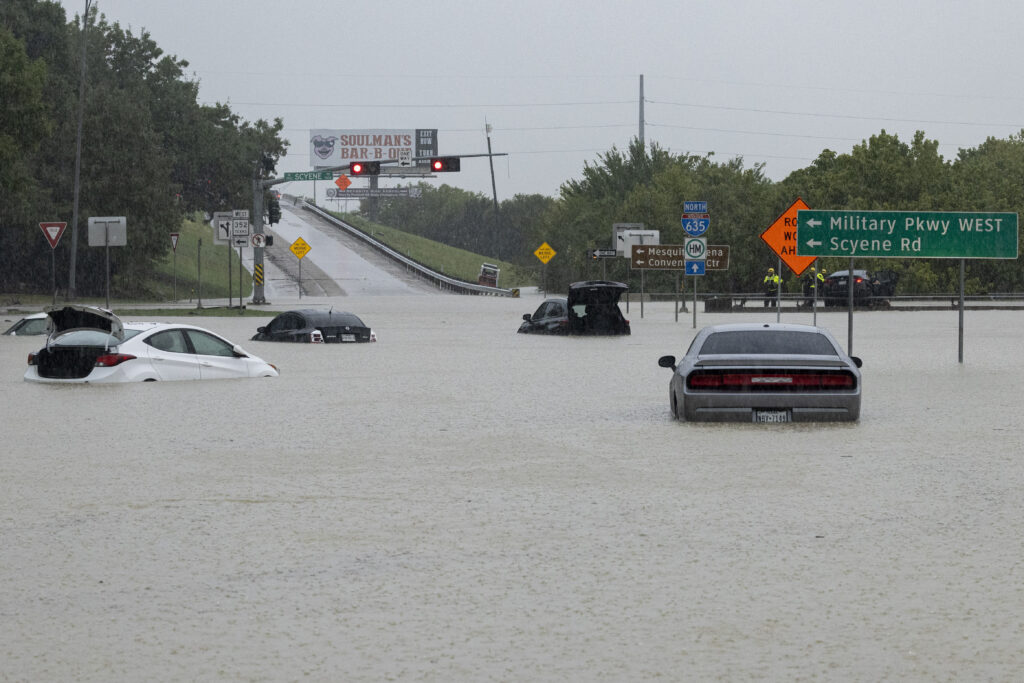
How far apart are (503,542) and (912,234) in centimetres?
2136

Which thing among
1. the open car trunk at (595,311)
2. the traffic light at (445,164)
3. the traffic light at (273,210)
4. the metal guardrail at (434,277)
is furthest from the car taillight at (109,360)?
the metal guardrail at (434,277)

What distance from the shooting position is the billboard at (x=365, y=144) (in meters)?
184

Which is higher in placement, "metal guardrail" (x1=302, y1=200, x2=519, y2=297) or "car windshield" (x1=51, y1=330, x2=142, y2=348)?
"metal guardrail" (x1=302, y1=200, x2=519, y2=297)

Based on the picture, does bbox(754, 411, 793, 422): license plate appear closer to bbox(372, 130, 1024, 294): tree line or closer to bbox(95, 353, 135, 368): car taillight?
bbox(95, 353, 135, 368): car taillight

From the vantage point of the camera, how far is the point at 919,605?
7664 mm

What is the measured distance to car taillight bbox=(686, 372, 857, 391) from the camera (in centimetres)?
1709

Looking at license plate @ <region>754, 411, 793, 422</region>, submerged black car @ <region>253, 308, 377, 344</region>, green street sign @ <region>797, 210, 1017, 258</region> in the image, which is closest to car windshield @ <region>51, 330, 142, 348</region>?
license plate @ <region>754, 411, 793, 422</region>

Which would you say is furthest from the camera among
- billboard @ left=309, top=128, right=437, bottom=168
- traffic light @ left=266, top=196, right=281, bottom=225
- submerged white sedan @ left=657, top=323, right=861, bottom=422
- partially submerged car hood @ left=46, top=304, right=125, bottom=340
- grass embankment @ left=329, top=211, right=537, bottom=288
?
billboard @ left=309, top=128, right=437, bottom=168

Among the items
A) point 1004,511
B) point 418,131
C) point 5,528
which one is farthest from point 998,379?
point 418,131

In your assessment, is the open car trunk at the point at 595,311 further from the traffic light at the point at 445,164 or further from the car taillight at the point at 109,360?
the car taillight at the point at 109,360

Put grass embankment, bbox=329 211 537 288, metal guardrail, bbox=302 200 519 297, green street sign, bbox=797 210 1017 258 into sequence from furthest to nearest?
grass embankment, bbox=329 211 537 288
metal guardrail, bbox=302 200 519 297
green street sign, bbox=797 210 1017 258

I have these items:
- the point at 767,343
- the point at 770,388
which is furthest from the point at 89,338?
the point at 770,388

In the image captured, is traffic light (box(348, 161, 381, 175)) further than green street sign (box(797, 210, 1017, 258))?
Yes

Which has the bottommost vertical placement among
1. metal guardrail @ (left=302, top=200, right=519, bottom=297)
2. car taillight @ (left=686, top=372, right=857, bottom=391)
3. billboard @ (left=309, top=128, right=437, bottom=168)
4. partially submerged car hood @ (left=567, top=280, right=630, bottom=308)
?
car taillight @ (left=686, top=372, right=857, bottom=391)
